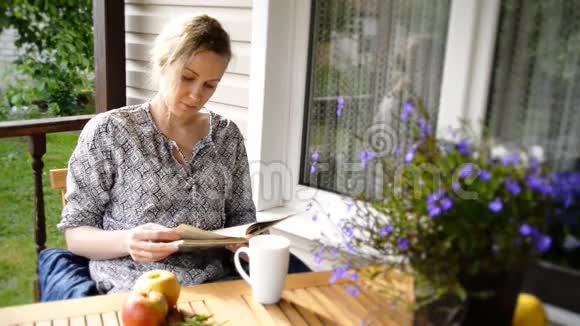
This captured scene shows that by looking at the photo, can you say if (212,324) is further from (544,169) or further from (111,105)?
A: (111,105)

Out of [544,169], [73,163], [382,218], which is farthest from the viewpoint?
[73,163]

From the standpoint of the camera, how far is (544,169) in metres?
0.71

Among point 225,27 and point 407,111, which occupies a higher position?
point 225,27

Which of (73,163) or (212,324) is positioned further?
(73,163)

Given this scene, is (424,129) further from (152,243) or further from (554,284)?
(152,243)

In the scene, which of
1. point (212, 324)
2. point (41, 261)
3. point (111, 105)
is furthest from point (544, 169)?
point (111, 105)

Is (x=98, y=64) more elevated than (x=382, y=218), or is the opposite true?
(x=98, y=64)

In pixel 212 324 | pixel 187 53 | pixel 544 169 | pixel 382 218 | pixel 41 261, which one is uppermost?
pixel 187 53

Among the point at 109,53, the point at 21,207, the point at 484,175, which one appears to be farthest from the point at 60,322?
the point at 21,207

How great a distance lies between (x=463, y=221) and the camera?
0.73m

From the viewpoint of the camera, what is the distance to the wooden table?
105cm

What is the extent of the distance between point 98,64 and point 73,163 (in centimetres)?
127

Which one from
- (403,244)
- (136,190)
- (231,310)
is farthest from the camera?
(136,190)

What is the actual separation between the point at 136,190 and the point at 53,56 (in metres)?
3.43
